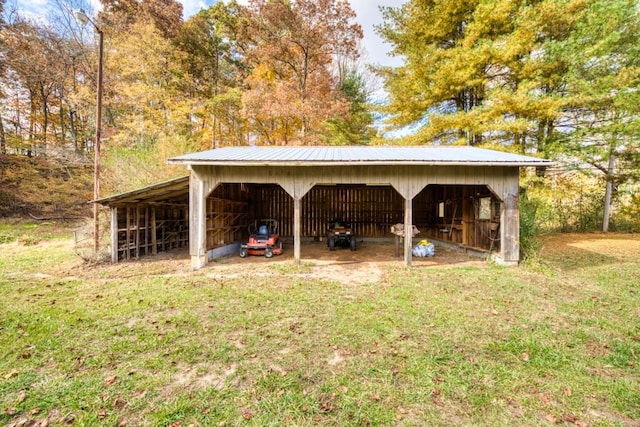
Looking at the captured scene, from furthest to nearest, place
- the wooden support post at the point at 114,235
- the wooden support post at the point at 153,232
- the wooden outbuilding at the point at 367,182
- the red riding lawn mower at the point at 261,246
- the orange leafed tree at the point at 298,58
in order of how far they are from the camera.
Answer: the orange leafed tree at the point at 298,58 < the wooden support post at the point at 153,232 < the red riding lawn mower at the point at 261,246 < the wooden support post at the point at 114,235 < the wooden outbuilding at the point at 367,182

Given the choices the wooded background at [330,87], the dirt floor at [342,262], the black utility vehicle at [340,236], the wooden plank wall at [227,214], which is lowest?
the dirt floor at [342,262]

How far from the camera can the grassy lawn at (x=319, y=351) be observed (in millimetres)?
2074

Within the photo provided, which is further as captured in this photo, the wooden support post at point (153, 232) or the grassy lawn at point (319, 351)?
the wooden support post at point (153, 232)

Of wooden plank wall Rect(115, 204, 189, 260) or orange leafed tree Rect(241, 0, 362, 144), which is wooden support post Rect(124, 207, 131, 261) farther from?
orange leafed tree Rect(241, 0, 362, 144)

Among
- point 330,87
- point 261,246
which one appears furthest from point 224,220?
point 330,87

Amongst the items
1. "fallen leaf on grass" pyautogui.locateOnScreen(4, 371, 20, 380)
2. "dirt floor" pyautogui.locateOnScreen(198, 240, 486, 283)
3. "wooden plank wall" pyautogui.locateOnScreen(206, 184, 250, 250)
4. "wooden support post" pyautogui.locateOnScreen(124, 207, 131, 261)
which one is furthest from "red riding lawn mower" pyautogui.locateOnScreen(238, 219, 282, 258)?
"fallen leaf on grass" pyautogui.locateOnScreen(4, 371, 20, 380)

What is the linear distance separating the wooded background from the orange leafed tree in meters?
0.06

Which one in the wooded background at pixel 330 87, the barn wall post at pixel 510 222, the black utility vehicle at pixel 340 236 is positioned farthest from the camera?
the wooded background at pixel 330 87

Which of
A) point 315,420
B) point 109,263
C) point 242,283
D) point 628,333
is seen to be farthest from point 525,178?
point 109,263

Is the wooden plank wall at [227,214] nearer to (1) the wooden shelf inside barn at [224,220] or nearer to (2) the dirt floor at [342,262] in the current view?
(1) the wooden shelf inside barn at [224,220]

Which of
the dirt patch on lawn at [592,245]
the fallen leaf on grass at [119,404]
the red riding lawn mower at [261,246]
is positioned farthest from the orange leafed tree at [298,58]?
the fallen leaf on grass at [119,404]

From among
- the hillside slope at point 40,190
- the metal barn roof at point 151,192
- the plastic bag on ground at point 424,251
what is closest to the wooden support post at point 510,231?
the plastic bag on ground at point 424,251

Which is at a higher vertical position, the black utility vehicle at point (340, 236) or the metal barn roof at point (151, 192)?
the metal barn roof at point (151, 192)

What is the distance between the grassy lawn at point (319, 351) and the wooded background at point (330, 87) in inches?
264
